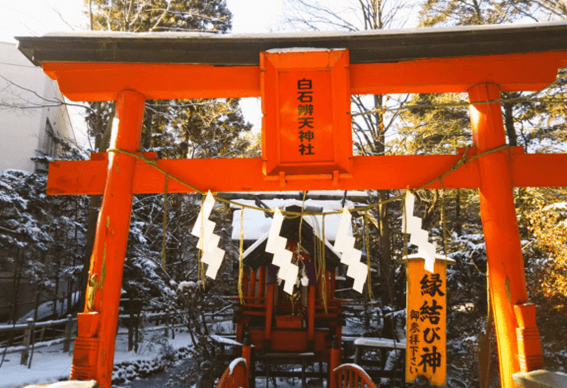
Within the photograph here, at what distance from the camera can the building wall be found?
13.9 meters

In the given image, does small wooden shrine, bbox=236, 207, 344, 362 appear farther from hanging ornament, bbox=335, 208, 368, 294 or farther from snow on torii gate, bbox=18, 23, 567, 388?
snow on torii gate, bbox=18, 23, 567, 388

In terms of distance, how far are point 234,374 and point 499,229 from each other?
4.18m

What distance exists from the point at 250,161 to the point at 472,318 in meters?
10.3

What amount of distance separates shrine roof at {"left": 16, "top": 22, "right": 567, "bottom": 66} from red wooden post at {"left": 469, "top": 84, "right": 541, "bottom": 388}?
21.9 inches

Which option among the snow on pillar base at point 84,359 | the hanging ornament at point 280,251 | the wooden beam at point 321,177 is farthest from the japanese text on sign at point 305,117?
the snow on pillar base at point 84,359

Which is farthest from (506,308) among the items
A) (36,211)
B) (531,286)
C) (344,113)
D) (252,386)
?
(36,211)

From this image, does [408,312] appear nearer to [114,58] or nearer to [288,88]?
[288,88]

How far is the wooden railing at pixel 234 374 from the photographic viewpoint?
439 centimetres

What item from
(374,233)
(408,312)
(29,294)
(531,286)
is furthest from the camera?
(374,233)

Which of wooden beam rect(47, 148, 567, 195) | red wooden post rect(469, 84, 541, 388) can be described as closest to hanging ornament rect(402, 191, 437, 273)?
wooden beam rect(47, 148, 567, 195)

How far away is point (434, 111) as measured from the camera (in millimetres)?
13297

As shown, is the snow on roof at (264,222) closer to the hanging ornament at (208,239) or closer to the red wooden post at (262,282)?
the red wooden post at (262,282)

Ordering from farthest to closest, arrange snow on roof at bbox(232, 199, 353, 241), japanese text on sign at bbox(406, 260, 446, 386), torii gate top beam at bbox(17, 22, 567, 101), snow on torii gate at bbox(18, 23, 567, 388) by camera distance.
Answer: snow on roof at bbox(232, 199, 353, 241)
japanese text on sign at bbox(406, 260, 446, 386)
torii gate top beam at bbox(17, 22, 567, 101)
snow on torii gate at bbox(18, 23, 567, 388)

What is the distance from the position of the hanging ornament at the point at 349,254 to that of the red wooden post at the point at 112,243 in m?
2.47
